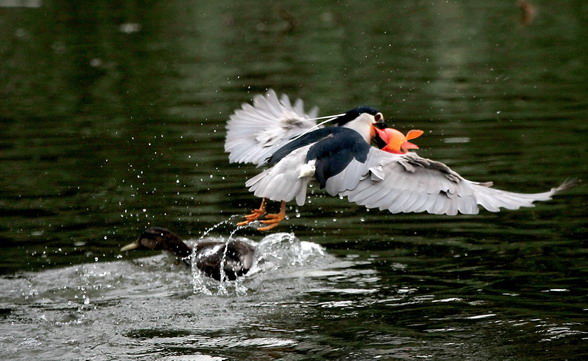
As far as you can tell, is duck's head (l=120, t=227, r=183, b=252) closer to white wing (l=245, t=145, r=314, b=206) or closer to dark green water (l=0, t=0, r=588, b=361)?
dark green water (l=0, t=0, r=588, b=361)

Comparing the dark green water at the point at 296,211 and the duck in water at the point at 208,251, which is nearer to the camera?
the dark green water at the point at 296,211

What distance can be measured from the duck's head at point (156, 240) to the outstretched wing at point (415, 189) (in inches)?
71.8

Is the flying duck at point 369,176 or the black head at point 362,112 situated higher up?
the black head at point 362,112

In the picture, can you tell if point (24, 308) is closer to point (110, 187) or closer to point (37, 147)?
point (110, 187)

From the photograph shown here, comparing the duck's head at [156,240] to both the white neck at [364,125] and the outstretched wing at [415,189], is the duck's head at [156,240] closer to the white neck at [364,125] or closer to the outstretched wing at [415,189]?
the white neck at [364,125]

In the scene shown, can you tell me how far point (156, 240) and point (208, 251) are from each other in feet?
1.63

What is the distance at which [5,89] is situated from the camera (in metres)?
16.6

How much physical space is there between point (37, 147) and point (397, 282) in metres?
6.10

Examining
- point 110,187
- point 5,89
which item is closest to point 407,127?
point 110,187

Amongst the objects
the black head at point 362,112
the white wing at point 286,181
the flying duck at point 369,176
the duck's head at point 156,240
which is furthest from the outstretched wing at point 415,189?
the duck's head at point 156,240

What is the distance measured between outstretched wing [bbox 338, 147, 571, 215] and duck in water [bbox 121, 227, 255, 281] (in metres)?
1.29

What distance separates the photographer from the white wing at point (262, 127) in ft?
27.2

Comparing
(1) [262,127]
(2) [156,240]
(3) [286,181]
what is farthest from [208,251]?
(3) [286,181]

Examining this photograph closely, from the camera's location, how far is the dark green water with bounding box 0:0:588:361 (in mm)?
6672
